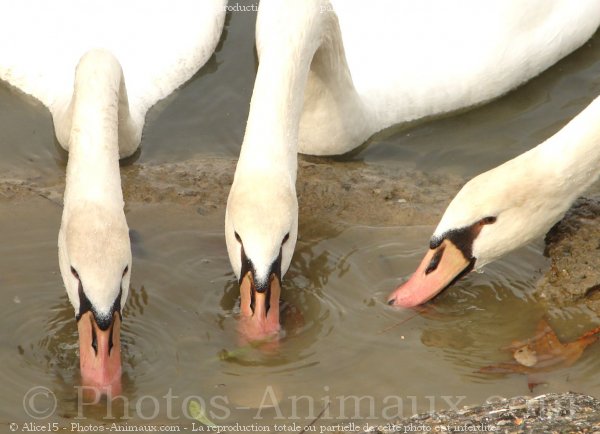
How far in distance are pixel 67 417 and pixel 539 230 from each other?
2886 mm

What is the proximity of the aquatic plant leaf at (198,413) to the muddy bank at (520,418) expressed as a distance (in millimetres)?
856

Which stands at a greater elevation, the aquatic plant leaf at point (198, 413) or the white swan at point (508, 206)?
the white swan at point (508, 206)

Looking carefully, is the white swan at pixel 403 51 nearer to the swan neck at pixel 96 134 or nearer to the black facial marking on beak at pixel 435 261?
the swan neck at pixel 96 134

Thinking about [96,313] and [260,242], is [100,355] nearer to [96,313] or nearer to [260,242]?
[96,313]

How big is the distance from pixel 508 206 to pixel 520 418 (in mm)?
1733

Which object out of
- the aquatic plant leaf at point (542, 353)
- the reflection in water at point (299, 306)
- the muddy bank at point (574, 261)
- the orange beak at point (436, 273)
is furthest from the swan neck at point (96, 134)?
the muddy bank at point (574, 261)

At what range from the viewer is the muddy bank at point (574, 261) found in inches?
345

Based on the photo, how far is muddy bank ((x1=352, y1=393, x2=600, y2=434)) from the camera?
7062mm

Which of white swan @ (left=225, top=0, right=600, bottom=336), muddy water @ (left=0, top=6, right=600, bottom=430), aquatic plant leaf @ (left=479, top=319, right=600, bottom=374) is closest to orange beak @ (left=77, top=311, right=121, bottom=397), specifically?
muddy water @ (left=0, top=6, right=600, bottom=430)

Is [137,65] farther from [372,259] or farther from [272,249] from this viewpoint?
[272,249]

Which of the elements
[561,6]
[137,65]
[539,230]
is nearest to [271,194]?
[539,230]

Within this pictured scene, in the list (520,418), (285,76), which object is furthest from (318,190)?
(520,418)

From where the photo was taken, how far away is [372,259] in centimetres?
912

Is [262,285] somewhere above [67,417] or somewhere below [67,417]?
above
